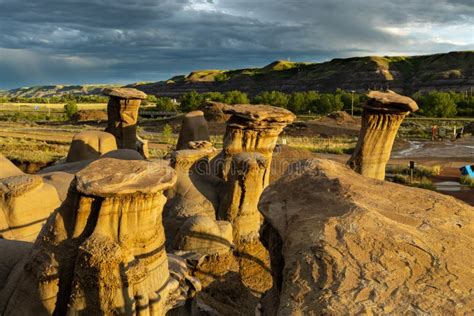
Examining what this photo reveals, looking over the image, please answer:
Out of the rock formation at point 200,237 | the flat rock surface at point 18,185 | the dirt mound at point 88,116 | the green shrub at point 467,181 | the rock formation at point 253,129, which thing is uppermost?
the rock formation at point 253,129

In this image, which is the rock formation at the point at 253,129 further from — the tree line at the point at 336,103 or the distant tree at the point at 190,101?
the distant tree at the point at 190,101

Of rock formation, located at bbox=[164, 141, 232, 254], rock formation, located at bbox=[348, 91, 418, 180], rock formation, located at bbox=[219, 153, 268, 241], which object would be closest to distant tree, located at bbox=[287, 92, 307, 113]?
rock formation, located at bbox=[348, 91, 418, 180]

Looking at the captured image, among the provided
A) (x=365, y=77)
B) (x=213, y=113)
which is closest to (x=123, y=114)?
(x=213, y=113)

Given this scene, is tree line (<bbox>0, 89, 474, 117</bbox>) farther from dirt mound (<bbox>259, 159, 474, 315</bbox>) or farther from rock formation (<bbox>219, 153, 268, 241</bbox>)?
dirt mound (<bbox>259, 159, 474, 315</bbox>)

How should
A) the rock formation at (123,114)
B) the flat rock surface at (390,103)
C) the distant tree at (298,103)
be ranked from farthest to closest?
1. the distant tree at (298,103)
2. the rock formation at (123,114)
3. the flat rock surface at (390,103)

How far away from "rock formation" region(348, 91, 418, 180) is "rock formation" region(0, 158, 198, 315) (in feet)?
A: 20.6

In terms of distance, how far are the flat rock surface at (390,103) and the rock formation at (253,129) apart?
1.73 metres

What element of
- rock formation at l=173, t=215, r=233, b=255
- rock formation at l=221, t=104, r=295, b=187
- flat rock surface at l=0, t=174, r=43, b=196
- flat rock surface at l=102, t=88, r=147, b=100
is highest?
flat rock surface at l=102, t=88, r=147, b=100

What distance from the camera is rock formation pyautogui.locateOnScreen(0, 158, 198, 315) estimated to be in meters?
4.15

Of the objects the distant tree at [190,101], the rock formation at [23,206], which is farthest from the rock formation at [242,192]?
the distant tree at [190,101]

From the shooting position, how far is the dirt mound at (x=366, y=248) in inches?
105

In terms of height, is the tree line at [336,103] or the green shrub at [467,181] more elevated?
the tree line at [336,103]

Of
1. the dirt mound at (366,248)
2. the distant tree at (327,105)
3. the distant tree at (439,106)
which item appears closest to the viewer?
the dirt mound at (366,248)

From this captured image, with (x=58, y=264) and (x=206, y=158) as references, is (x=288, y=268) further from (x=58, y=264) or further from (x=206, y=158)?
(x=206, y=158)
